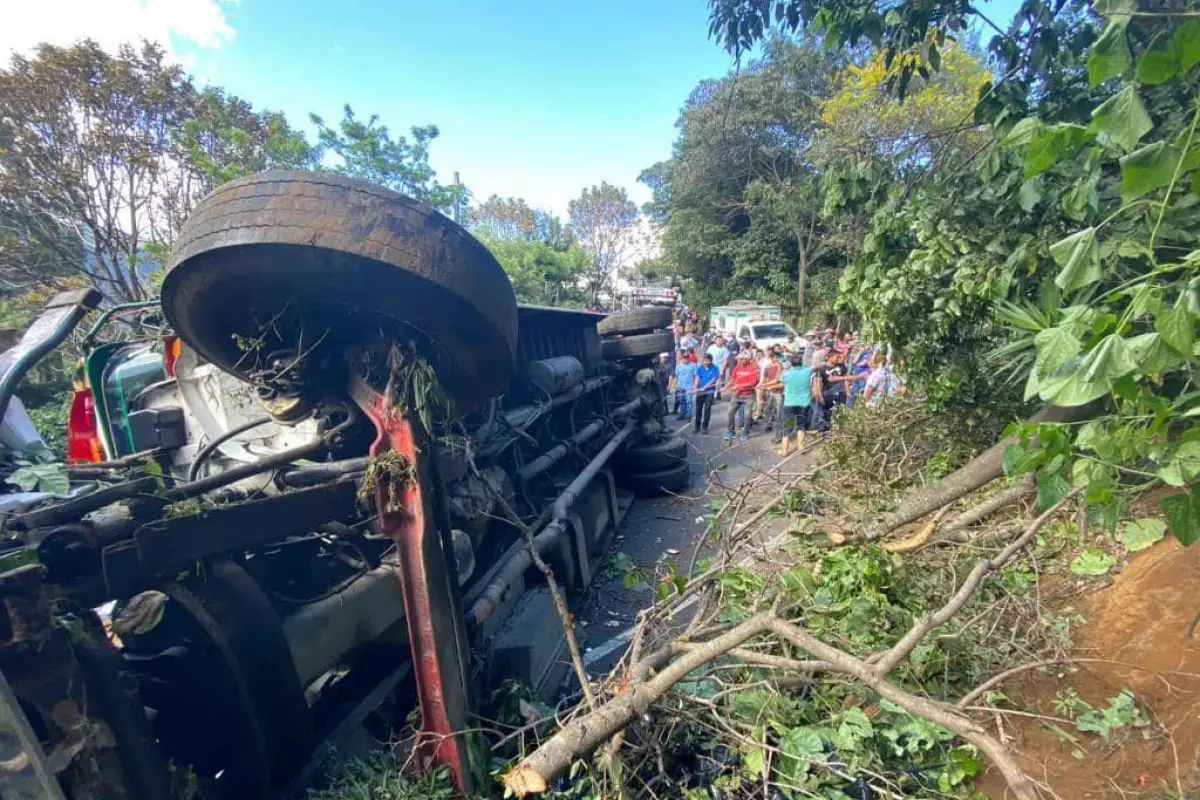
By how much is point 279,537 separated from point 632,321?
5439mm

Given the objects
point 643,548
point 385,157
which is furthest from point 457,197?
point 643,548

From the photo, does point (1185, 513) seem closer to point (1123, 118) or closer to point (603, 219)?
point (1123, 118)

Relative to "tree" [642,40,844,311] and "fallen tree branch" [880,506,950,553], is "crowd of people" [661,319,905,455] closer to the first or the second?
"fallen tree branch" [880,506,950,553]

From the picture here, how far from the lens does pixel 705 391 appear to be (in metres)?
10.3

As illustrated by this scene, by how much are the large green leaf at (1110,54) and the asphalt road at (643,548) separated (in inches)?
101

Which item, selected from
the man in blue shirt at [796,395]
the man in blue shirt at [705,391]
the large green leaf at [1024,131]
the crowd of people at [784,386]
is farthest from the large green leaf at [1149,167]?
the man in blue shirt at [705,391]

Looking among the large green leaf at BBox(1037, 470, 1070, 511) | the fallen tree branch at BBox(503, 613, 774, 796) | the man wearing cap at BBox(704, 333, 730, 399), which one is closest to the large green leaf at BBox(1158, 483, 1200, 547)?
the large green leaf at BBox(1037, 470, 1070, 511)

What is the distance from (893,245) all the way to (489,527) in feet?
10.8

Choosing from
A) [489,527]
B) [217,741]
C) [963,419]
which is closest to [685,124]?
[963,419]

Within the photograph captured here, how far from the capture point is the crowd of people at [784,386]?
8320mm

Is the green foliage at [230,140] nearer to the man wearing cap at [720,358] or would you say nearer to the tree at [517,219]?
the man wearing cap at [720,358]

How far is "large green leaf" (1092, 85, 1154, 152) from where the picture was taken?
115 centimetres

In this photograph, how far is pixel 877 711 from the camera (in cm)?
246

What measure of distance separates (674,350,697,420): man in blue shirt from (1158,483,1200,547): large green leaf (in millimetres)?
9272
